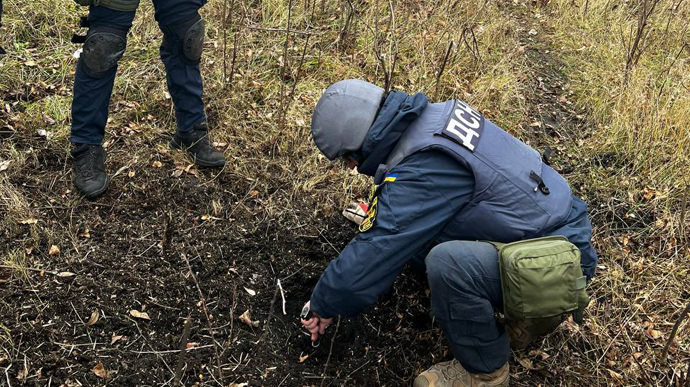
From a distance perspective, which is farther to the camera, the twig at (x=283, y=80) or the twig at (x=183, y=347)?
the twig at (x=283, y=80)

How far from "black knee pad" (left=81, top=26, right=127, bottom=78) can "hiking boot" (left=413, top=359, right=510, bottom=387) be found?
6.72 ft

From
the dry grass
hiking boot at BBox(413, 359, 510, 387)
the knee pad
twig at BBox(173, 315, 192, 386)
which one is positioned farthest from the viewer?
the dry grass

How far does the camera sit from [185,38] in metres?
3.23

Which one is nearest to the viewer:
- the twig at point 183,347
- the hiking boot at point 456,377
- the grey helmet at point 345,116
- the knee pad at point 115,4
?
the twig at point 183,347

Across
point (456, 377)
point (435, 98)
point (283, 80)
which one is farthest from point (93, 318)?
point (435, 98)

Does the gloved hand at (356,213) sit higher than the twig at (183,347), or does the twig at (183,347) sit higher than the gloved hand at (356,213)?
the twig at (183,347)

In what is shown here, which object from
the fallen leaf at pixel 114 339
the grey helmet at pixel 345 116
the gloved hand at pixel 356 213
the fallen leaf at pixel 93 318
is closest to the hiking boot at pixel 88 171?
the fallen leaf at pixel 93 318

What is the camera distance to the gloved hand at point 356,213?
3394 millimetres

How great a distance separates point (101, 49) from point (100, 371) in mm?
1467

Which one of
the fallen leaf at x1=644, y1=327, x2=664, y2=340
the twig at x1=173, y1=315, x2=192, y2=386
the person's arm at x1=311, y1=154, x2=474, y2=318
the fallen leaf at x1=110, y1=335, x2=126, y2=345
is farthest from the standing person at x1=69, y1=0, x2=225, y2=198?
the fallen leaf at x1=644, y1=327, x2=664, y2=340

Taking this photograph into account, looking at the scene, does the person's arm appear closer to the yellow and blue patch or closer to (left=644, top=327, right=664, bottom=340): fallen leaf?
the yellow and blue patch

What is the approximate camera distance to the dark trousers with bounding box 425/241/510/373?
242 centimetres

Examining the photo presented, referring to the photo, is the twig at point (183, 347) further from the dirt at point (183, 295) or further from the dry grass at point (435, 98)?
the dry grass at point (435, 98)

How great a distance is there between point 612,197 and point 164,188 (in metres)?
2.54
